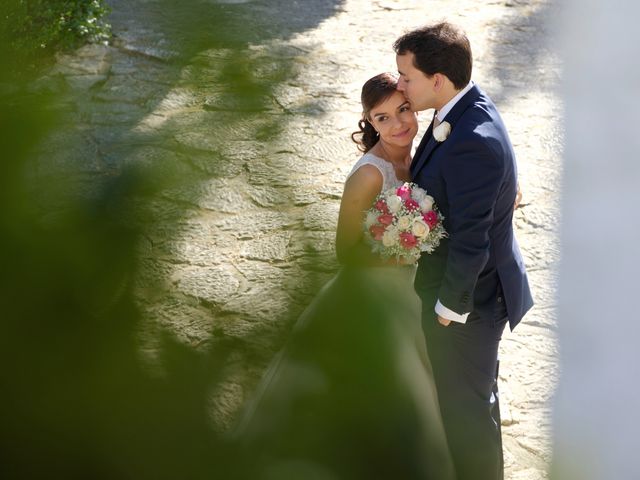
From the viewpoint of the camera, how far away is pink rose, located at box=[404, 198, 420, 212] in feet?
8.57

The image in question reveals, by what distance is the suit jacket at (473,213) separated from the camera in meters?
2.47

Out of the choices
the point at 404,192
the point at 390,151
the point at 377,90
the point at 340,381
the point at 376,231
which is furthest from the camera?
the point at 390,151

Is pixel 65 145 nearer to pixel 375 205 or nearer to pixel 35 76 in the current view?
pixel 35 76

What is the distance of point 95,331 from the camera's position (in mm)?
791

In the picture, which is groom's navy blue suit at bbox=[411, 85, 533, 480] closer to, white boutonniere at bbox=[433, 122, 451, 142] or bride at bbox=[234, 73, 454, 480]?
white boutonniere at bbox=[433, 122, 451, 142]

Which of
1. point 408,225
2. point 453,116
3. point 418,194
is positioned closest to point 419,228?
point 408,225

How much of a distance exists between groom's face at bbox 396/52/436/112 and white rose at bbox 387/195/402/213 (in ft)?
1.03

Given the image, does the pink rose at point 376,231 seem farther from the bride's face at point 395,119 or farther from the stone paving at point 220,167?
the stone paving at point 220,167

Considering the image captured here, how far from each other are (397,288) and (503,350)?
3273 mm

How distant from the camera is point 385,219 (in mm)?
2756

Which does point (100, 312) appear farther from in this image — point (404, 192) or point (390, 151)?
point (390, 151)

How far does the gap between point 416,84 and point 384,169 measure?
0.55 m

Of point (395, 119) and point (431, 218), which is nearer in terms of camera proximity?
point (431, 218)

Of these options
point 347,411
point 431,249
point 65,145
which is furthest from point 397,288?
point 431,249
